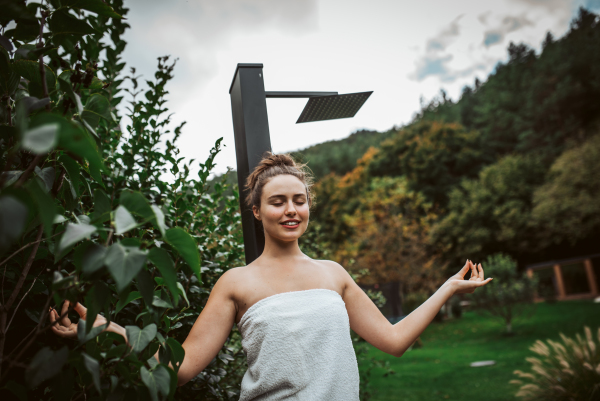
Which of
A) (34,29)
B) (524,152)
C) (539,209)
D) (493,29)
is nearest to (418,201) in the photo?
(539,209)

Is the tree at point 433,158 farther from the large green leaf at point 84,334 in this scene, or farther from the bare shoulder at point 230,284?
the large green leaf at point 84,334

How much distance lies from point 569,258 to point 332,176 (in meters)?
13.4

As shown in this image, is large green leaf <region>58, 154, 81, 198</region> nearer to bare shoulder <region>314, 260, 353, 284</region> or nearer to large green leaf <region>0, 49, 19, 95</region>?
large green leaf <region>0, 49, 19, 95</region>

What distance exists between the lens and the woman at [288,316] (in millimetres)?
1302

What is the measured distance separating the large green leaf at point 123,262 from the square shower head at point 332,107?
152cm

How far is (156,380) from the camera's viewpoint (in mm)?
680

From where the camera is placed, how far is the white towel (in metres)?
→ 1.29

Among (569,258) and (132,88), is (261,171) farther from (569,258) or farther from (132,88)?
(569,258)

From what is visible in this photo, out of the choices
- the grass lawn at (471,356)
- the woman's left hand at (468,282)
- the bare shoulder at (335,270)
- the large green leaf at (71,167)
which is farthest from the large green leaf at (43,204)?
the grass lawn at (471,356)

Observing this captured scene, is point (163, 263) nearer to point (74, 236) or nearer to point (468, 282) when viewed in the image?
point (74, 236)

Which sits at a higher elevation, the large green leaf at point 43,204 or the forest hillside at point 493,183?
the forest hillside at point 493,183

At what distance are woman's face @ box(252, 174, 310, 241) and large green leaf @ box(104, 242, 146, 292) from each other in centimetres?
99

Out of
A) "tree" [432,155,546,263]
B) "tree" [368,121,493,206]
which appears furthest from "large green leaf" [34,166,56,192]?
"tree" [368,121,493,206]

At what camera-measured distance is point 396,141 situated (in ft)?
80.3
